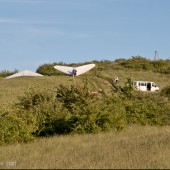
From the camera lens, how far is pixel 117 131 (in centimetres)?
2050

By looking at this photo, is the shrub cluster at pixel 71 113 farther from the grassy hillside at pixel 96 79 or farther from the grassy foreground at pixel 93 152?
the grassy hillside at pixel 96 79

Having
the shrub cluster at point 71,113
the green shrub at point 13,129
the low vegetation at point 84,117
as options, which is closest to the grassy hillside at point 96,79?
the low vegetation at point 84,117

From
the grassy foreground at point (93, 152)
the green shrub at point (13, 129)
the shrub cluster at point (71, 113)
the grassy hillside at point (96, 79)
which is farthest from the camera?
the grassy hillside at point (96, 79)

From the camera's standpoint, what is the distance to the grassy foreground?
11.8m

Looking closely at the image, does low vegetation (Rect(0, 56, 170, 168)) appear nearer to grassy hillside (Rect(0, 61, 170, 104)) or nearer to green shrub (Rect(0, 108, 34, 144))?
green shrub (Rect(0, 108, 34, 144))

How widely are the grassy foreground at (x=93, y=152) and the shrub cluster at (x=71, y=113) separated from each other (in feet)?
2.89

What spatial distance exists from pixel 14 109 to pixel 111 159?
7.07 meters

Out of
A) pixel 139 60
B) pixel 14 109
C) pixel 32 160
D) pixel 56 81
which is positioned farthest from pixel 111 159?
pixel 139 60

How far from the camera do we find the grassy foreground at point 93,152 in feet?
38.8

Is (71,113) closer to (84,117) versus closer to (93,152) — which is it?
(84,117)

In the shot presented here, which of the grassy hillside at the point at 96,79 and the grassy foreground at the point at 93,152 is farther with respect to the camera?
the grassy hillside at the point at 96,79

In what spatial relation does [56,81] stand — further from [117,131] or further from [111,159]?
[111,159]

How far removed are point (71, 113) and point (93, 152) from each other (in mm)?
6937

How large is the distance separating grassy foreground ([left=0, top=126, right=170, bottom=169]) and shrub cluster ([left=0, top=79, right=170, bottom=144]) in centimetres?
88
